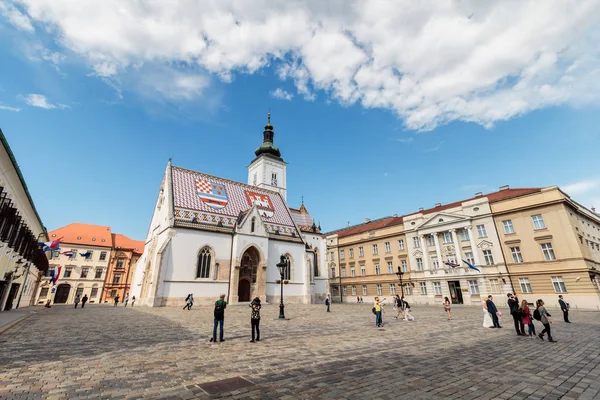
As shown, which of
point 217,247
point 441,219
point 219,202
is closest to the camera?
point 217,247

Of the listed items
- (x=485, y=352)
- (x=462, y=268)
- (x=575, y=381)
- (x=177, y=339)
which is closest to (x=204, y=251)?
(x=177, y=339)

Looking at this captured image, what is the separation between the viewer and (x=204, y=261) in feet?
95.9

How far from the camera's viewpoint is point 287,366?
6465 mm

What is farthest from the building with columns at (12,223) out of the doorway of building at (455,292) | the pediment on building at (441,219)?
the doorway of building at (455,292)

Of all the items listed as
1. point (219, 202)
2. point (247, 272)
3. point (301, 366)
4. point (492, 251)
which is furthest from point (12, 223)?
point (492, 251)

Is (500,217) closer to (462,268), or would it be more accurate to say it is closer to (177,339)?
(462,268)

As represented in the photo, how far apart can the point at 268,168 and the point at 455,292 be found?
1418 inches

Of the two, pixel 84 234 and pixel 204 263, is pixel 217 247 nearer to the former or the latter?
pixel 204 263

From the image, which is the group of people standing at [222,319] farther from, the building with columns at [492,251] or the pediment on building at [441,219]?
the pediment on building at [441,219]

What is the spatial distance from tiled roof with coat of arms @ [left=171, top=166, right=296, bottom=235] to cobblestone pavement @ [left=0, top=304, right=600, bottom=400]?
69.5ft

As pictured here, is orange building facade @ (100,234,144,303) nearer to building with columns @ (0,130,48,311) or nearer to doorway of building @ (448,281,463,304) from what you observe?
building with columns @ (0,130,48,311)

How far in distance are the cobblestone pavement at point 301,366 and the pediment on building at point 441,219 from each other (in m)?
26.6

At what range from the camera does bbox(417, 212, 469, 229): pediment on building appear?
35184 millimetres

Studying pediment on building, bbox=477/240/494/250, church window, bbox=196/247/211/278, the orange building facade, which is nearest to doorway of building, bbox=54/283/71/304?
the orange building facade
